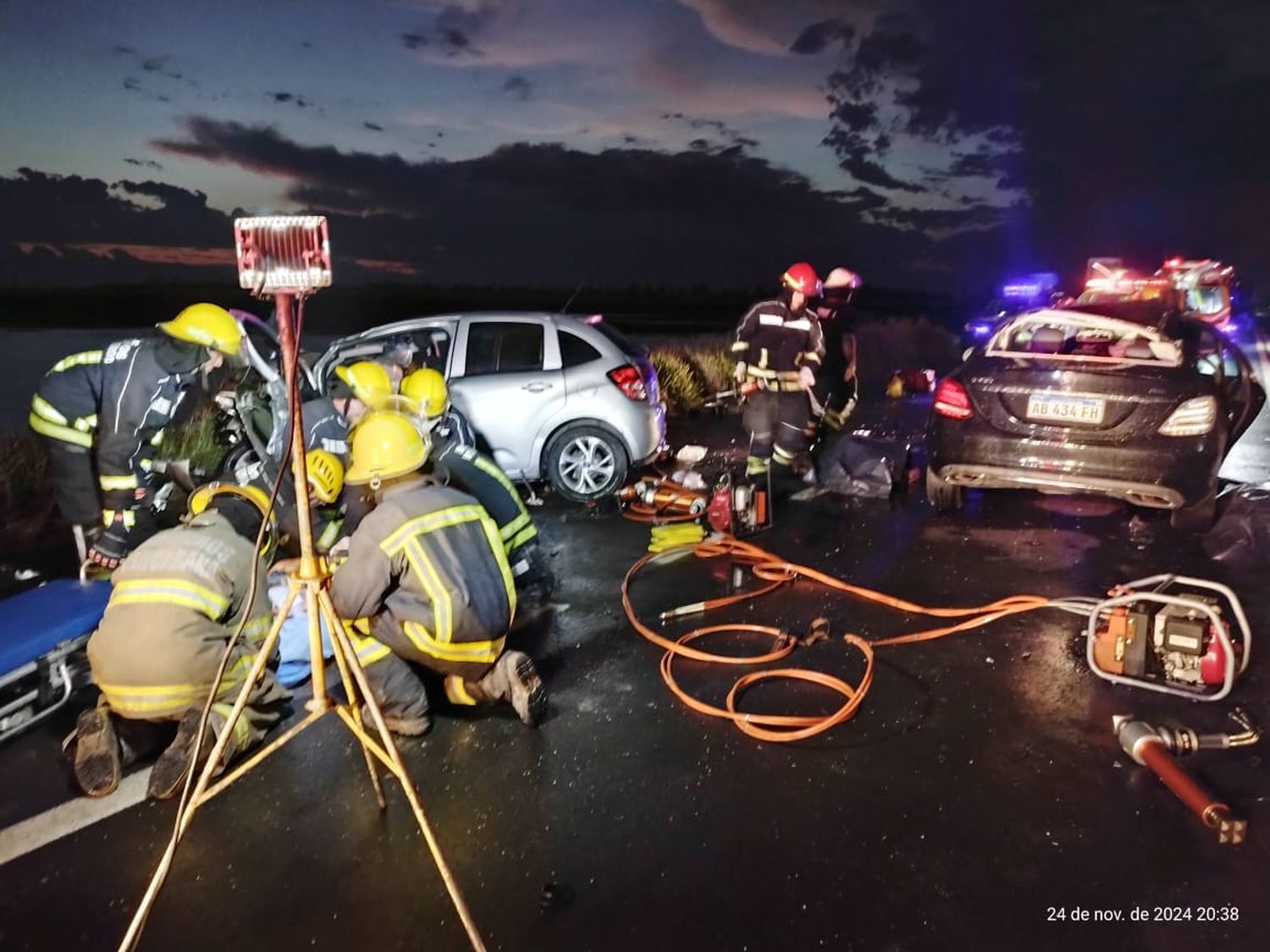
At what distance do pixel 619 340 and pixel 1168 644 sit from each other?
16.2 ft

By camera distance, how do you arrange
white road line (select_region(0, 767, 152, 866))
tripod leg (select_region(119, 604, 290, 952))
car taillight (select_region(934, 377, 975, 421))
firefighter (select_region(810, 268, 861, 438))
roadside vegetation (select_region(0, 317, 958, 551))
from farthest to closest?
firefighter (select_region(810, 268, 861, 438)) → roadside vegetation (select_region(0, 317, 958, 551)) → car taillight (select_region(934, 377, 975, 421)) → white road line (select_region(0, 767, 152, 866)) → tripod leg (select_region(119, 604, 290, 952))

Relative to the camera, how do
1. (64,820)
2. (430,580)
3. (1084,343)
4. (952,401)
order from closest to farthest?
1. (64,820)
2. (430,580)
3. (952,401)
4. (1084,343)

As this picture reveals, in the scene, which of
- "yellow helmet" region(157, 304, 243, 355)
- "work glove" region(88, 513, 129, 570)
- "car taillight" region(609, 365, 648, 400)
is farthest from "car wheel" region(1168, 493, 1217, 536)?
"work glove" region(88, 513, 129, 570)

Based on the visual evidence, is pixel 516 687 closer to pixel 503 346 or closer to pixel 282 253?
pixel 282 253

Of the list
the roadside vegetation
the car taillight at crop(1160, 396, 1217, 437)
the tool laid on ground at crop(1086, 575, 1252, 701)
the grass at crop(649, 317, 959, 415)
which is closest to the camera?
the tool laid on ground at crop(1086, 575, 1252, 701)

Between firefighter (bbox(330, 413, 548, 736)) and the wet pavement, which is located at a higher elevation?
firefighter (bbox(330, 413, 548, 736))

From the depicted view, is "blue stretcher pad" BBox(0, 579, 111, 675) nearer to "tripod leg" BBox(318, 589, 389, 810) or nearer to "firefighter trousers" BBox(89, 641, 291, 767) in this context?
"firefighter trousers" BBox(89, 641, 291, 767)

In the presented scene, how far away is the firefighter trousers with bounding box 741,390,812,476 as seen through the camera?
7.24 m

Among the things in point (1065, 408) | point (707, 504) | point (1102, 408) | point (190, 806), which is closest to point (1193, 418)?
point (1102, 408)

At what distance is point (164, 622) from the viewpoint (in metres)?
3.24

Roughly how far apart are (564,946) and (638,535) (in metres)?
4.17

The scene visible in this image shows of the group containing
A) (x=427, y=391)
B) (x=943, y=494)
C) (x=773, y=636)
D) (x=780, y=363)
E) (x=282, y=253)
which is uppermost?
(x=282, y=253)

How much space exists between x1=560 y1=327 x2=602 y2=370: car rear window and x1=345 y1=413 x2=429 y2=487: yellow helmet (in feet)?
11.9

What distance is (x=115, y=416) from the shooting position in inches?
185
